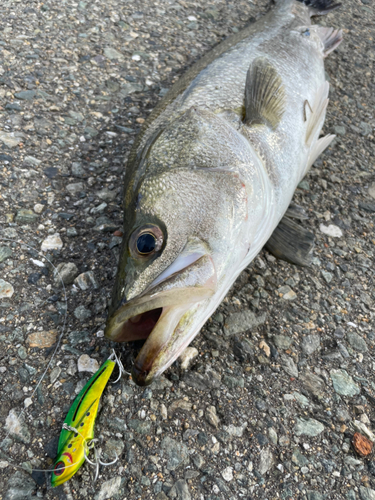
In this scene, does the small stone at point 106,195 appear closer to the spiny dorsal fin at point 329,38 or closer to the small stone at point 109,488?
the small stone at point 109,488

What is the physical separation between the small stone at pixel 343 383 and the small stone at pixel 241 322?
48 centimetres

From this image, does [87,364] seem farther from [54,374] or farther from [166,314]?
[166,314]

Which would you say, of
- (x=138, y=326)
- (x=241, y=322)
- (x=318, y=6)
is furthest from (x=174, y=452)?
(x=318, y=6)

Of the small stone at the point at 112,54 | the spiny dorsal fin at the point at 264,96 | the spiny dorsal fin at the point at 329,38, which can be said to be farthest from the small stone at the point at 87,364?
the spiny dorsal fin at the point at 329,38

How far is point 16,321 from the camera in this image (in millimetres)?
2109

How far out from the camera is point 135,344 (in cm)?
202

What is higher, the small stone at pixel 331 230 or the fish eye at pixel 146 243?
the fish eye at pixel 146 243

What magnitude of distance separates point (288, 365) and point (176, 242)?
0.96m

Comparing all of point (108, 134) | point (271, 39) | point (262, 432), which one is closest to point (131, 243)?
point (262, 432)

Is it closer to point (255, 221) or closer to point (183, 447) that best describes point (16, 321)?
point (183, 447)

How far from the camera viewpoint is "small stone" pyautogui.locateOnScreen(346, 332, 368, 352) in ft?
7.86

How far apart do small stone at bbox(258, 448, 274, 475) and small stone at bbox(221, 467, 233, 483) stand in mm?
133

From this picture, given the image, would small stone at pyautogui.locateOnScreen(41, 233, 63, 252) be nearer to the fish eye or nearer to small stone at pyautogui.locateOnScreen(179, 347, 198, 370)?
the fish eye

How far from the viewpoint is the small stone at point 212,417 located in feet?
6.32
